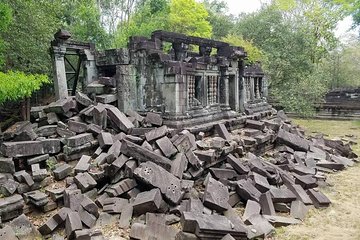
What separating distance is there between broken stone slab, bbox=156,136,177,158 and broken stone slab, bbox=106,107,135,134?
3.43 ft

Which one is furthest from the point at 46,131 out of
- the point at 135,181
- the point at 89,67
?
the point at 89,67

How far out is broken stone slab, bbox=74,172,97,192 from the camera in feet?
18.5

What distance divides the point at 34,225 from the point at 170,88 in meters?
4.72

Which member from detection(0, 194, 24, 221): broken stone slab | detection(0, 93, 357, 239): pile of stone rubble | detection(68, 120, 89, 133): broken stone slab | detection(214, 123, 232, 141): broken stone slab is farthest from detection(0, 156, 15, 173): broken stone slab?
detection(214, 123, 232, 141): broken stone slab

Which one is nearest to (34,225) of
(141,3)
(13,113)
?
(13,113)

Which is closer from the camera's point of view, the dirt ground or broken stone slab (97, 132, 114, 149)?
the dirt ground

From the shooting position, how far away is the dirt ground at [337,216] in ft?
17.5

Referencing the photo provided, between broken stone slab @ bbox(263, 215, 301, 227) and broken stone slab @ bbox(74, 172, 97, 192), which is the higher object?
broken stone slab @ bbox(74, 172, 97, 192)

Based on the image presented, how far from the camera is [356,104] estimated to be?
70.1 ft

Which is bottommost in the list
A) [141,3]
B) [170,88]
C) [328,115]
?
[328,115]

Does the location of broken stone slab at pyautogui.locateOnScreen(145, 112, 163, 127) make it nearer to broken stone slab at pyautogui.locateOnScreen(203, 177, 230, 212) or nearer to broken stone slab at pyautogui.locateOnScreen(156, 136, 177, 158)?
broken stone slab at pyautogui.locateOnScreen(156, 136, 177, 158)

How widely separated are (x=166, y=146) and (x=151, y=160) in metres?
0.61

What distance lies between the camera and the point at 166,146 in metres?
6.69

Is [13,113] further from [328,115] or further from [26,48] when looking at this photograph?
[328,115]
